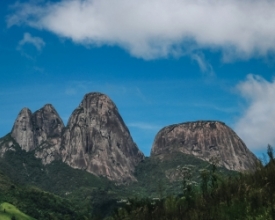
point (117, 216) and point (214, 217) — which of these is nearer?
point (214, 217)

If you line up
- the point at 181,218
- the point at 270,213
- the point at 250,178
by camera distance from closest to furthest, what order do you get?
1. the point at 270,213
2. the point at 181,218
3. the point at 250,178

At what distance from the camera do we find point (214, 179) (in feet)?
442

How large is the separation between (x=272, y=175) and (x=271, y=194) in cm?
1788

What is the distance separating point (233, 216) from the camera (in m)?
99.8

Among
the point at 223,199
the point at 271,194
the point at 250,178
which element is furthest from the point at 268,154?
the point at 271,194

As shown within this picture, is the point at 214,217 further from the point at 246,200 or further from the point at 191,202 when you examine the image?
the point at 191,202

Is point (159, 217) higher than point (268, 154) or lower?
lower

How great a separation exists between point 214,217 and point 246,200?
358 inches

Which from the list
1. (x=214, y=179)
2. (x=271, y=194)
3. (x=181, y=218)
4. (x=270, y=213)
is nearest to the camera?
(x=270, y=213)

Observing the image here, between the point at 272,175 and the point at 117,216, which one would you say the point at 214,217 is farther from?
the point at 117,216

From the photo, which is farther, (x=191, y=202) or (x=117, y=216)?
(x=117, y=216)

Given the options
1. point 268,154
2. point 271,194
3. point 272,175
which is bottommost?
point 271,194

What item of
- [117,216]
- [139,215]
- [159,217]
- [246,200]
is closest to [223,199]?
[246,200]

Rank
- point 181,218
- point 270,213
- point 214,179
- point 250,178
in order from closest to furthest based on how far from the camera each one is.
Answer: point 270,213, point 181,218, point 250,178, point 214,179
